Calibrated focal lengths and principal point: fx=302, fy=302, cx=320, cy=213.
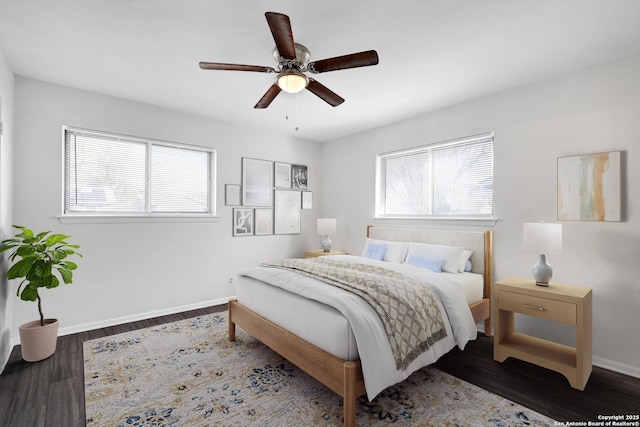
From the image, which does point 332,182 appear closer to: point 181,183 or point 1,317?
point 181,183

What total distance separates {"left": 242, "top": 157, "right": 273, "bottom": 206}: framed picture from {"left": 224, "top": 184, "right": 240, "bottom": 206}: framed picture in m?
0.10

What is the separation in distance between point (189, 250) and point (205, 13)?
9.72ft

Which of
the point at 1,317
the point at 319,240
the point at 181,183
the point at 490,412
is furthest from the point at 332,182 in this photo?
the point at 1,317

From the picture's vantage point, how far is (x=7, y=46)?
2516mm

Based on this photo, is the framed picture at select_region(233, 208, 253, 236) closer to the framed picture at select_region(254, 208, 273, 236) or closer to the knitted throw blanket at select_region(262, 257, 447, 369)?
the framed picture at select_region(254, 208, 273, 236)

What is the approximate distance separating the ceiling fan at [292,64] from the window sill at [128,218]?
218 centimetres

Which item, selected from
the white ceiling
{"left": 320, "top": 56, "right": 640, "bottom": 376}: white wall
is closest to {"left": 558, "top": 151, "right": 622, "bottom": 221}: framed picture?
{"left": 320, "top": 56, "right": 640, "bottom": 376}: white wall

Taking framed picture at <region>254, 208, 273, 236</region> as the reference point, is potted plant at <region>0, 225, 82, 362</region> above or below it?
below

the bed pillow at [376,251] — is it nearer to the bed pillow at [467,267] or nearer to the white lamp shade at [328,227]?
the white lamp shade at [328,227]

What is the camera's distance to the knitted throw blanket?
6.62 ft

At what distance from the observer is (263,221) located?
4.90 metres

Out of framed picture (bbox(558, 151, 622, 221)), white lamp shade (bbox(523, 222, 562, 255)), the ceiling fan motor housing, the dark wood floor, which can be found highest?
the ceiling fan motor housing

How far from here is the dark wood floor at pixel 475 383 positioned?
1.99 m

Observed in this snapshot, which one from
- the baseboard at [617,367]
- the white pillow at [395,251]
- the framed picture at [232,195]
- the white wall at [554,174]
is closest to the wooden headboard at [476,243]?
the white wall at [554,174]
